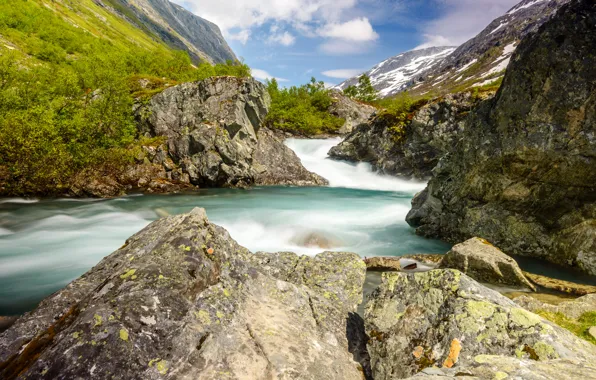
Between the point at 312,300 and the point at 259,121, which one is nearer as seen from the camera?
the point at 312,300

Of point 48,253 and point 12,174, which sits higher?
point 12,174

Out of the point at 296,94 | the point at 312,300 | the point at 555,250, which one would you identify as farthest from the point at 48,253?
the point at 296,94

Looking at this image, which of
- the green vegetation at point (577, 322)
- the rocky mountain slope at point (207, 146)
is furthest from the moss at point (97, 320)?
the rocky mountain slope at point (207, 146)

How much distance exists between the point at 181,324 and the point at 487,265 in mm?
11017

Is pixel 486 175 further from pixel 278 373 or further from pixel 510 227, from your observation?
pixel 278 373

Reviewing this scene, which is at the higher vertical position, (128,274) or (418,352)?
(128,274)

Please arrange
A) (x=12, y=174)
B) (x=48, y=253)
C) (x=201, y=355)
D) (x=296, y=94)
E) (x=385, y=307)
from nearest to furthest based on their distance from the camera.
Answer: (x=201, y=355) → (x=385, y=307) → (x=48, y=253) → (x=12, y=174) → (x=296, y=94)

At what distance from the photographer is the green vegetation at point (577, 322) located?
6.47 metres

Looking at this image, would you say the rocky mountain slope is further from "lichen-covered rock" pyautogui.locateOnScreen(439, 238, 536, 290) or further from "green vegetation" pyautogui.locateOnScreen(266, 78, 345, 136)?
"lichen-covered rock" pyautogui.locateOnScreen(439, 238, 536, 290)

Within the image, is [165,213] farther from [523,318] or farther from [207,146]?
[523,318]

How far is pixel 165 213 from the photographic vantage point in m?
20.1

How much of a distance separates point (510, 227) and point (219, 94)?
2836 cm

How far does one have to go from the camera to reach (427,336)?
454cm

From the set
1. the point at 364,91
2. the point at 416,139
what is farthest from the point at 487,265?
the point at 364,91
